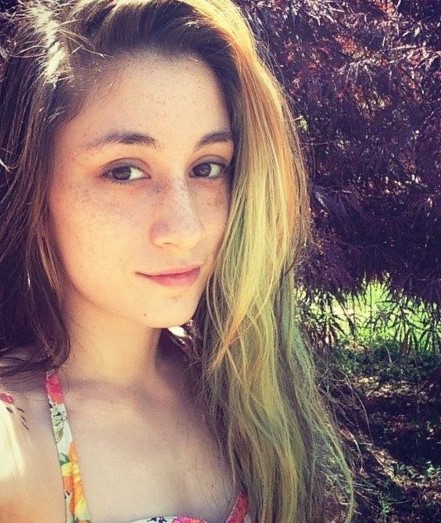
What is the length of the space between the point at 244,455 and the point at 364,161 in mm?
1379

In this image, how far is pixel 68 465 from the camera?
1.47m

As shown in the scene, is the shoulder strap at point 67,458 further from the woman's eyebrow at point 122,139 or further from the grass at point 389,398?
the grass at point 389,398

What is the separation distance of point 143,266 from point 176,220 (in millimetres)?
108

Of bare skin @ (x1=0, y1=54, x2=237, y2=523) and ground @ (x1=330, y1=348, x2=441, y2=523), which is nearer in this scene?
bare skin @ (x1=0, y1=54, x2=237, y2=523)

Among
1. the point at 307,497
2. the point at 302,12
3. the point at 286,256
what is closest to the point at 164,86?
the point at 286,256

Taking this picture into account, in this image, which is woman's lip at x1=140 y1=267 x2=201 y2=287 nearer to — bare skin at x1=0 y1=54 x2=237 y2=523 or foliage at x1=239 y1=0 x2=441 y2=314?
bare skin at x1=0 y1=54 x2=237 y2=523

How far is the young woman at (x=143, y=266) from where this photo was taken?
1517mm

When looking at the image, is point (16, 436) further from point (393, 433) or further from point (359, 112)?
point (393, 433)

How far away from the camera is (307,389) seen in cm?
200

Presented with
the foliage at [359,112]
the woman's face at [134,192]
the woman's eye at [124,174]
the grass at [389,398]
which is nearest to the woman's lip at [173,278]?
the woman's face at [134,192]

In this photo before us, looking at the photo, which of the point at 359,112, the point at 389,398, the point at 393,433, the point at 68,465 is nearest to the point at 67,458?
the point at 68,465

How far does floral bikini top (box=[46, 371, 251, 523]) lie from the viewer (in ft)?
4.71

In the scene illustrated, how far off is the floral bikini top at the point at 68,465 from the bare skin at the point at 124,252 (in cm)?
1

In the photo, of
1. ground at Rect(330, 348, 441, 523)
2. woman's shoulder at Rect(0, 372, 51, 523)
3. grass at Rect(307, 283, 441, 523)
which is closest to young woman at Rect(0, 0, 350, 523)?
woman's shoulder at Rect(0, 372, 51, 523)
